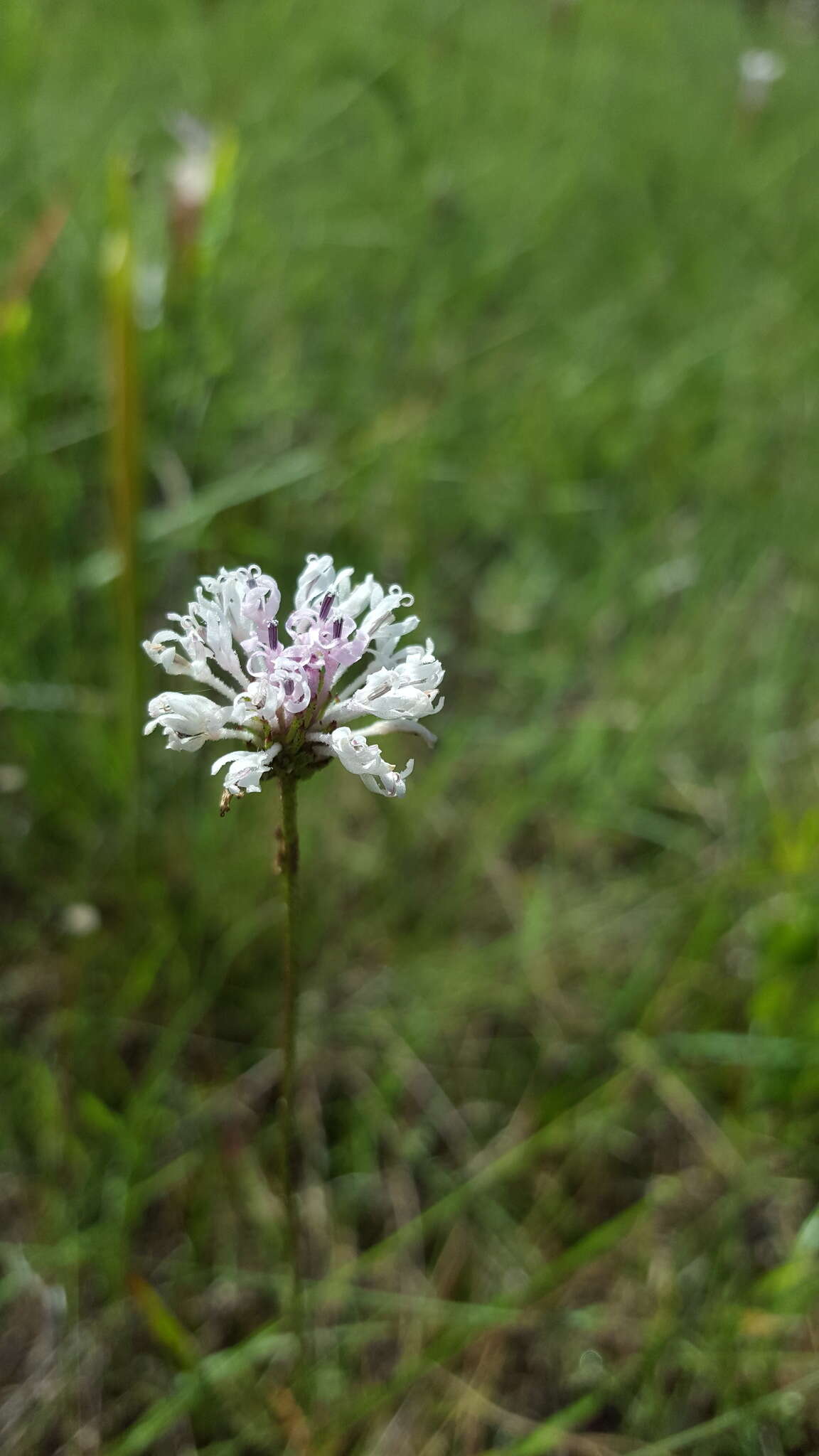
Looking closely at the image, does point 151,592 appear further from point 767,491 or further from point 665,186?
point 665,186

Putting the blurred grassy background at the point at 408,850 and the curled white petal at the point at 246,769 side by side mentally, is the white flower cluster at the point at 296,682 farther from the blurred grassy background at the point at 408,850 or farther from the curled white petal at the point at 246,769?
the blurred grassy background at the point at 408,850

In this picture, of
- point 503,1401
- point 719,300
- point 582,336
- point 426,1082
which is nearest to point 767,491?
point 582,336

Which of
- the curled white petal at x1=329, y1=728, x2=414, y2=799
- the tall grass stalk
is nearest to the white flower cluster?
the curled white petal at x1=329, y1=728, x2=414, y2=799

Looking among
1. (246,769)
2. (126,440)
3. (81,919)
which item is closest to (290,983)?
(246,769)

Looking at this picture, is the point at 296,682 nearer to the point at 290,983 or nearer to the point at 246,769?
the point at 246,769

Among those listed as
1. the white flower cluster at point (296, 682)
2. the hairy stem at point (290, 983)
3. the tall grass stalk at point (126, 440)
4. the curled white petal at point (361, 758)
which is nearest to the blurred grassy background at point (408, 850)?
the tall grass stalk at point (126, 440)

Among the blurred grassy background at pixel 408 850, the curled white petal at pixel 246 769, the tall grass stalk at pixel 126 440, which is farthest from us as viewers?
the tall grass stalk at pixel 126 440
